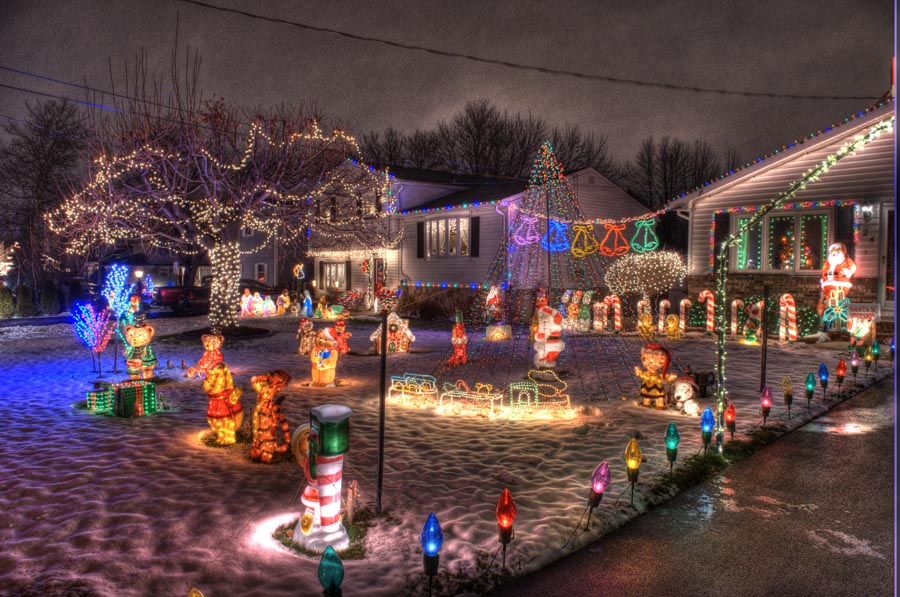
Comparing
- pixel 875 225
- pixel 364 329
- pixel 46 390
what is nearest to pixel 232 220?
pixel 364 329

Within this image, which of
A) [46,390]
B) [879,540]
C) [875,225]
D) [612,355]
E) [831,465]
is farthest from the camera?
[875,225]

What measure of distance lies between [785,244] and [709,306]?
3001 mm

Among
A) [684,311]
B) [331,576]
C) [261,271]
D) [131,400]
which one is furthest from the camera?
[261,271]

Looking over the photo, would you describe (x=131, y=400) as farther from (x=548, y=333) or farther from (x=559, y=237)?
(x=559, y=237)

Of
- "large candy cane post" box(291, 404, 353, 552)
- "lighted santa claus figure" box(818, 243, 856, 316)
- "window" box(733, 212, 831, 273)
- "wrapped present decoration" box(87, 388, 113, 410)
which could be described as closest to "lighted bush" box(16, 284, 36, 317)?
"wrapped present decoration" box(87, 388, 113, 410)

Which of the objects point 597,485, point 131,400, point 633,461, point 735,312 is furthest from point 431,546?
point 735,312

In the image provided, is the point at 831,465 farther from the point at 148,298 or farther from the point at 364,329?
the point at 148,298

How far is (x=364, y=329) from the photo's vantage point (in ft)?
71.8

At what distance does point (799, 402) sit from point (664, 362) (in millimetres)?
2664

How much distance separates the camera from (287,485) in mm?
6242

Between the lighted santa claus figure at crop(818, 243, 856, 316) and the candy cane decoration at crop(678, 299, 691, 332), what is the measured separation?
4.74m

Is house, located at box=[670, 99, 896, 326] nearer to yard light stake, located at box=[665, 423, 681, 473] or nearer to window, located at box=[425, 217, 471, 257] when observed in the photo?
window, located at box=[425, 217, 471, 257]

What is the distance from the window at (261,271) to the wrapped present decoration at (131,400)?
31411 mm

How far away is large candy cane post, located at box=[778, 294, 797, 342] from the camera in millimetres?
17125
